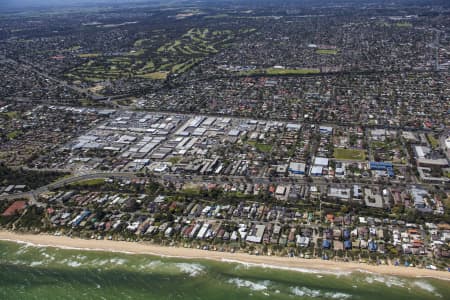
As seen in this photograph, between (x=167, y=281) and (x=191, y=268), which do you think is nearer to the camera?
(x=167, y=281)

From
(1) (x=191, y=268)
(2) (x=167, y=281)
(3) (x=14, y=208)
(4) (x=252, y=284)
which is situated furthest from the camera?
(3) (x=14, y=208)

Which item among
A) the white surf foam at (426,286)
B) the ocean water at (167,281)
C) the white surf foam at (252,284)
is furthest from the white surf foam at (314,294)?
the white surf foam at (426,286)

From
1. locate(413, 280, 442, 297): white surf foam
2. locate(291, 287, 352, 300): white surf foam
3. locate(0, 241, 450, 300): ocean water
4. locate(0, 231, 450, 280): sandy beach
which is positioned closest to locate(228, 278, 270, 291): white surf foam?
locate(0, 241, 450, 300): ocean water

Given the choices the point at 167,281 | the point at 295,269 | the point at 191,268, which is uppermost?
the point at 295,269

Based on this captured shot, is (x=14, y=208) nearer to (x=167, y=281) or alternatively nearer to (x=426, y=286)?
(x=167, y=281)

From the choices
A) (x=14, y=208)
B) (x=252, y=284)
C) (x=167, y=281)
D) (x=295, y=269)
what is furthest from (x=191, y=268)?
(x=14, y=208)

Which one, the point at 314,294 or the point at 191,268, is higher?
the point at 191,268

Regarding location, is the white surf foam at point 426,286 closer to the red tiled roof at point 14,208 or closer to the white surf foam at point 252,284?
the white surf foam at point 252,284

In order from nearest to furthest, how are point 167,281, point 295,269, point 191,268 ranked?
point 295,269
point 167,281
point 191,268
